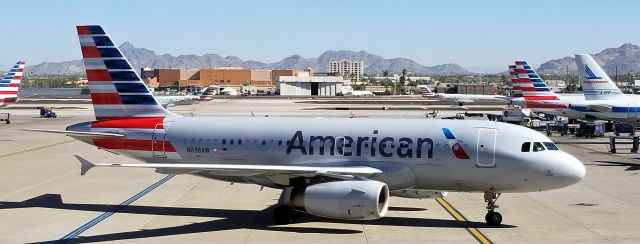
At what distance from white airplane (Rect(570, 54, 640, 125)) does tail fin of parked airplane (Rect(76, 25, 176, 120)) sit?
41.9 metres

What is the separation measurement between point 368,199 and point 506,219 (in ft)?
19.8

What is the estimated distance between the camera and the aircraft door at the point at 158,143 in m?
26.8

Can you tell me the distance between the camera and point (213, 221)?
24422mm

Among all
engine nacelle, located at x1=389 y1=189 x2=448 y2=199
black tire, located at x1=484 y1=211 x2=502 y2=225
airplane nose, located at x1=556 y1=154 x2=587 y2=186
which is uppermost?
airplane nose, located at x1=556 y1=154 x2=587 y2=186

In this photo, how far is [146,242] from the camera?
21328 millimetres

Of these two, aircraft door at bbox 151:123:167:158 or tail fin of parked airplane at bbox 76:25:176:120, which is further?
tail fin of parked airplane at bbox 76:25:176:120

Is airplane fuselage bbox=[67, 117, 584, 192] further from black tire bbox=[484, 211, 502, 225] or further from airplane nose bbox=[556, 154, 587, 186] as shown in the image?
black tire bbox=[484, 211, 502, 225]

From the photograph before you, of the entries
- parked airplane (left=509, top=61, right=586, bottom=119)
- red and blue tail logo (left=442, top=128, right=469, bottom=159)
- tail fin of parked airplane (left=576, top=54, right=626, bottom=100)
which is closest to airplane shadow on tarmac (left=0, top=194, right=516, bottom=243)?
red and blue tail logo (left=442, top=128, right=469, bottom=159)

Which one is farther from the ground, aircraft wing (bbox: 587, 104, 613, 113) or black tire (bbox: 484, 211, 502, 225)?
aircraft wing (bbox: 587, 104, 613, 113)

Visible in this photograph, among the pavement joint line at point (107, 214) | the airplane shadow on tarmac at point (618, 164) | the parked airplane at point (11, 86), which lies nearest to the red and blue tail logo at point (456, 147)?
the pavement joint line at point (107, 214)

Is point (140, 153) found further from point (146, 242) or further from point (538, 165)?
point (538, 165)

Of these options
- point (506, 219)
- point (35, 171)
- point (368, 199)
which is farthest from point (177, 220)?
point (35, 171)

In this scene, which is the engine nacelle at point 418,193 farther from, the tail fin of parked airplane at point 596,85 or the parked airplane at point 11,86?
the parked airplane at point 11,86

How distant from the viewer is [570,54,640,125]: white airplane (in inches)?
2336
